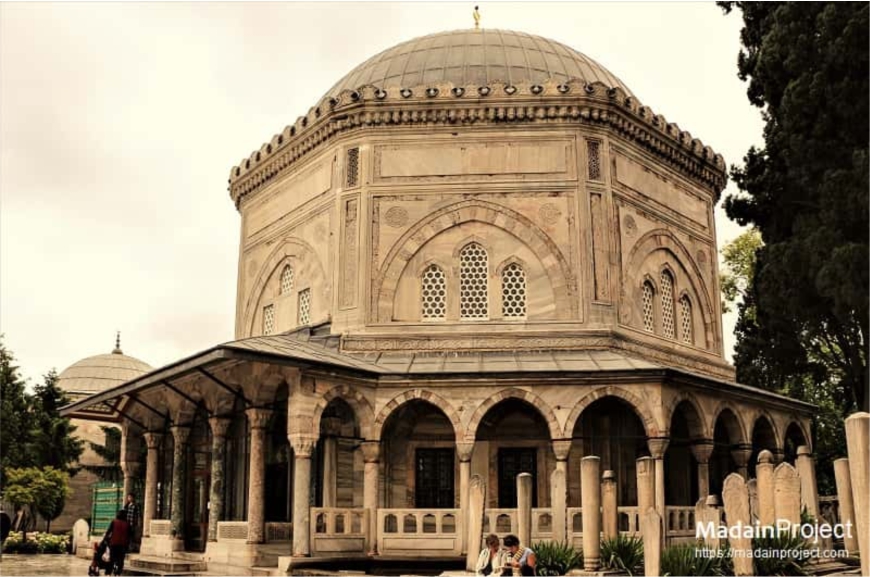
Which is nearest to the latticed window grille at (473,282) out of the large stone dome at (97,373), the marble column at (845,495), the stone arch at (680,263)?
the stone arch at (680,263)

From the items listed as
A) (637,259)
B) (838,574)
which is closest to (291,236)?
(637,259)

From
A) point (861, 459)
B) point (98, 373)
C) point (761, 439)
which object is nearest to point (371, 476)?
point (761, 439)

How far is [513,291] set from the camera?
20234 millimetres

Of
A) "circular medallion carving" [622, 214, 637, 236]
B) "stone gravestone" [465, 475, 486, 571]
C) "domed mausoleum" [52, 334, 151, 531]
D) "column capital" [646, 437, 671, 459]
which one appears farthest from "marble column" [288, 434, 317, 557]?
"domed mausoleum" [52, 334, 151, 531]

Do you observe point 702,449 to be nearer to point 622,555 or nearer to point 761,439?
point 761,439

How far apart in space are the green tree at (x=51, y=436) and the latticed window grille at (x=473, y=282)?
16009 mm

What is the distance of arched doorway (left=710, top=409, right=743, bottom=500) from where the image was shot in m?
20.4

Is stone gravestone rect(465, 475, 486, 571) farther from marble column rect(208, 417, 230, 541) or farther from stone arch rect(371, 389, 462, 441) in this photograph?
marble column rect(208, 417, 230, 541)

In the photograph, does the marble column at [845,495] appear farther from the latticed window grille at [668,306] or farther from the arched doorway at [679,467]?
the latticed window grille at [668,306]

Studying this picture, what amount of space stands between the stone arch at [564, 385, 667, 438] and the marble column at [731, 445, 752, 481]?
3.42 m

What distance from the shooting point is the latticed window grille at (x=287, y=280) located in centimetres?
2258

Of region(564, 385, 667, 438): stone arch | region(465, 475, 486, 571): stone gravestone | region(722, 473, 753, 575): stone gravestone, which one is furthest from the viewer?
region(564, 385, 667, 438): stone arch

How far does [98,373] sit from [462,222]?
2505cm

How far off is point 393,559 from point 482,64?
37.6ft
